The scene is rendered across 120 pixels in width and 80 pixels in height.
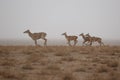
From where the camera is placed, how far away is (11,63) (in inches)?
639

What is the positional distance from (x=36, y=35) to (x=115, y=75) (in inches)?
874

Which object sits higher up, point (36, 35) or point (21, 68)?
point (36, 35)

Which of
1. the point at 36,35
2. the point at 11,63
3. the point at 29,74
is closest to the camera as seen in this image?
the point at 29,74

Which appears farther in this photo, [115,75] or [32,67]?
[32,67]

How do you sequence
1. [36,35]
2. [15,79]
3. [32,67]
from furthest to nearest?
[36,35], [32,67], [15,79]

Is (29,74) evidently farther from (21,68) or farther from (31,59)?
(31,59)

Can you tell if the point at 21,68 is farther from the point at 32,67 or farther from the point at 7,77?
the point at 7,77

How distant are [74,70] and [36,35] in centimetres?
1987

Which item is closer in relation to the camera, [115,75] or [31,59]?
[115,75]

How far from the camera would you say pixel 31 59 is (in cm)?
1819

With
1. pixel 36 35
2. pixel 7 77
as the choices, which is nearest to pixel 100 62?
pixel 7 77

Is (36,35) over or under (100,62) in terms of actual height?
over

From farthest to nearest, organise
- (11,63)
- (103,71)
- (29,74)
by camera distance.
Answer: (11,63) < (103,71) < (29,74)

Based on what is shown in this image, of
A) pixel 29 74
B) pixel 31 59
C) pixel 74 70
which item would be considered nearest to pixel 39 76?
pixel 29 74
